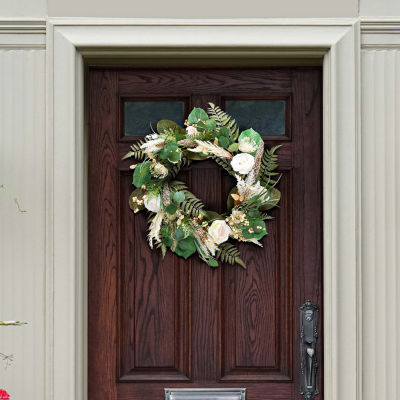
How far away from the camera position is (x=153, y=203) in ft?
7.13

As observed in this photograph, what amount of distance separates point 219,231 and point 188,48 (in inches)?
25.6

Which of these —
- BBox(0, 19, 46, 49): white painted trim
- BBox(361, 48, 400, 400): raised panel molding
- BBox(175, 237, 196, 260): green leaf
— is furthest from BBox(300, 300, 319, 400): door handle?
BBox(0, 19, 46, 49): white painted trim

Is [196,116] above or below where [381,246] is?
above

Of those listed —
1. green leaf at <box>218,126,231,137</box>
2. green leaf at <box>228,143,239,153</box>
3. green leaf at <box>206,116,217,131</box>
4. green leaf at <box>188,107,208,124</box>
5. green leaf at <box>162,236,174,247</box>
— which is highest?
green leaf at <box>188,107,208,124</box>

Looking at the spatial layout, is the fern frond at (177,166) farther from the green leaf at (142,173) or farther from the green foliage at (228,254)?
the green foliage at (228,254)

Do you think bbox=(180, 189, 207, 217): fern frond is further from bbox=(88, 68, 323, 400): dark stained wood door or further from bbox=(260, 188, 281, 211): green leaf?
bbox=(260, 188, 281, 211): green leaf

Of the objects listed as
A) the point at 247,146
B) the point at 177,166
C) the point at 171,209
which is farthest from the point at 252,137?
the point at 171,209

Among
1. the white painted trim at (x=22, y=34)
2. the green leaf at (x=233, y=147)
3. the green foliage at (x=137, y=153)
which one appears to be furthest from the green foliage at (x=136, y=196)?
the white painted trim at (x=22, y=34)

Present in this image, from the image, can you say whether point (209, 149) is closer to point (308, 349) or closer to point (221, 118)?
point (221, 118)

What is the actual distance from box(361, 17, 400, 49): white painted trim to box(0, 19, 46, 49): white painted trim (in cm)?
112

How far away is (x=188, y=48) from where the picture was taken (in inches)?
83.0

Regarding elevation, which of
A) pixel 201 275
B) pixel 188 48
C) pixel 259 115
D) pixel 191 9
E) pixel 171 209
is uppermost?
pixel 191 9

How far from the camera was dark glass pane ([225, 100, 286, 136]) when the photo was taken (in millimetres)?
2230

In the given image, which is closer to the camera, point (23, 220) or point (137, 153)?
point (23, 220)
